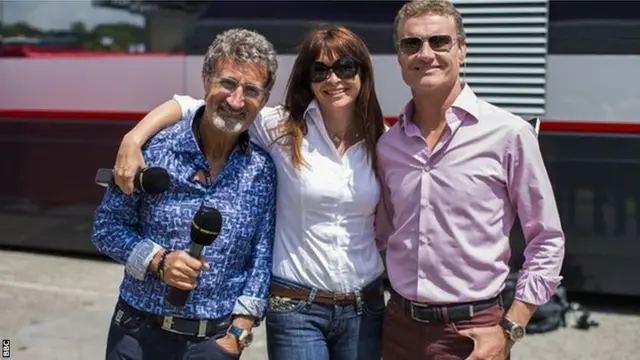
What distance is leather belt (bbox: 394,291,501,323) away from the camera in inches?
95.0

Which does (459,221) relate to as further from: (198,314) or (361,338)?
(198,314)

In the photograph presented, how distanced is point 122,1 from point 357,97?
4510 millimetres

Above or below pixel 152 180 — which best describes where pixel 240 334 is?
below

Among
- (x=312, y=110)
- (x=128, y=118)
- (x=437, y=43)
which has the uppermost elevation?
(x=437, y=43)

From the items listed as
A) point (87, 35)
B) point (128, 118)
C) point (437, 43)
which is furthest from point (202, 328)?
point (87, 35)

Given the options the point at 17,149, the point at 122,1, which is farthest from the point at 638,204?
the point at 17,149

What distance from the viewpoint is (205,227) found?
87.0 inches

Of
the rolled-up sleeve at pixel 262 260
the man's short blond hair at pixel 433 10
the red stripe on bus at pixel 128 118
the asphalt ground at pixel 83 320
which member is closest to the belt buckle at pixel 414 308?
the rolled-up sleeve at pixel 262 260

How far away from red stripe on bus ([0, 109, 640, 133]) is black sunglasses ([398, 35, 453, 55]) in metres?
3.25

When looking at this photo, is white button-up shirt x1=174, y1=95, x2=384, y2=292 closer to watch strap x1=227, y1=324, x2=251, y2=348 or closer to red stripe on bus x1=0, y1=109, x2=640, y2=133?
watch strap x1=227, y1=324, x2=251, y2=348

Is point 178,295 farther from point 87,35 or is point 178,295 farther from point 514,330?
point 87,35

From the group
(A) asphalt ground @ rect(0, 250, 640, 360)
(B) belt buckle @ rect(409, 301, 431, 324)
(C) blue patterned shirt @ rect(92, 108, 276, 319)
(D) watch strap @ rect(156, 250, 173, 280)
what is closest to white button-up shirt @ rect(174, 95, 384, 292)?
(C) blue patterned shirt @ rect(92, 108, 276, 319)

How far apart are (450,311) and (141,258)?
0.93 meters

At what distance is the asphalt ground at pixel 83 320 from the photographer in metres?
5.04
